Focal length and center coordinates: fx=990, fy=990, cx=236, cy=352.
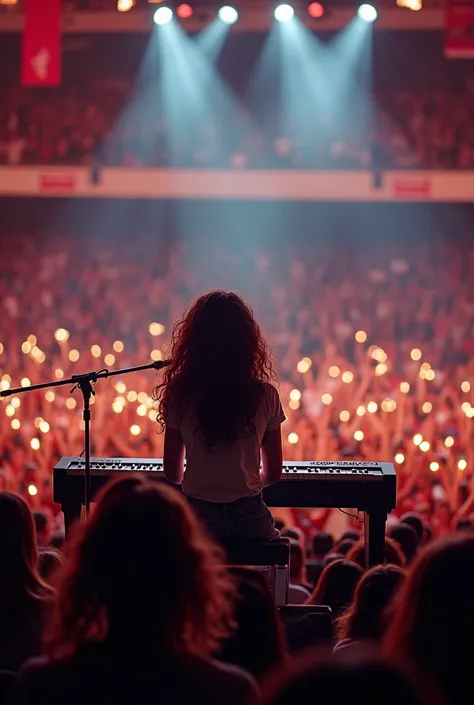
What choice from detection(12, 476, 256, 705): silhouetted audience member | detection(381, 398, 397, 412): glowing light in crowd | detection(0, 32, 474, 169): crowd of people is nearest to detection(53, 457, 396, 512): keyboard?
detection(12, 476, 256, 705): silhouetted audience member

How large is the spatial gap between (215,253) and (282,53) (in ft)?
10.8

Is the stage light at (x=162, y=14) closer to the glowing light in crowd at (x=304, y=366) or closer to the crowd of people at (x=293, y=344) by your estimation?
the crowd of people at (x=293, y=344)

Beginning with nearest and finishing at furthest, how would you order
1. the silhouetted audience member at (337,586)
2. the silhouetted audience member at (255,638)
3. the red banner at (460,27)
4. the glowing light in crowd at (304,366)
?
the silhouetted audience member at (255,638), the silhouetted audience member at (337,586), the red banner at (460,27), the glowing light in crowd at (304,366)

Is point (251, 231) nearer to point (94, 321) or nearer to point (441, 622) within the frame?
point (94, 321)

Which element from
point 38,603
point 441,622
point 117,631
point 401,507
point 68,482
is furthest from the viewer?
point 401,507

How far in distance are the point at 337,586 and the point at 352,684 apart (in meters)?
2.51

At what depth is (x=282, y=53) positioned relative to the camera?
15570 mm

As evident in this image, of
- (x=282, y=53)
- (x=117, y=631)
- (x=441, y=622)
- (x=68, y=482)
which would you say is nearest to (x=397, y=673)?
(x=441, y=622)

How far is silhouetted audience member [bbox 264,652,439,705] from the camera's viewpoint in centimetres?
108

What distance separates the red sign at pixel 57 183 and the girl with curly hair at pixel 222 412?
483 inches

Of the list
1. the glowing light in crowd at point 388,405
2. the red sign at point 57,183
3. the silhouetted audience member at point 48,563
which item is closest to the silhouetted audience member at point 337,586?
the silhouetted audience member at point 48,563

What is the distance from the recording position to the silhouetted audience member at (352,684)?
108 cm

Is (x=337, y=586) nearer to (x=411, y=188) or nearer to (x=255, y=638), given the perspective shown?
(x=255, y=638)

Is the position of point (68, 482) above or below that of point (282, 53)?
below
